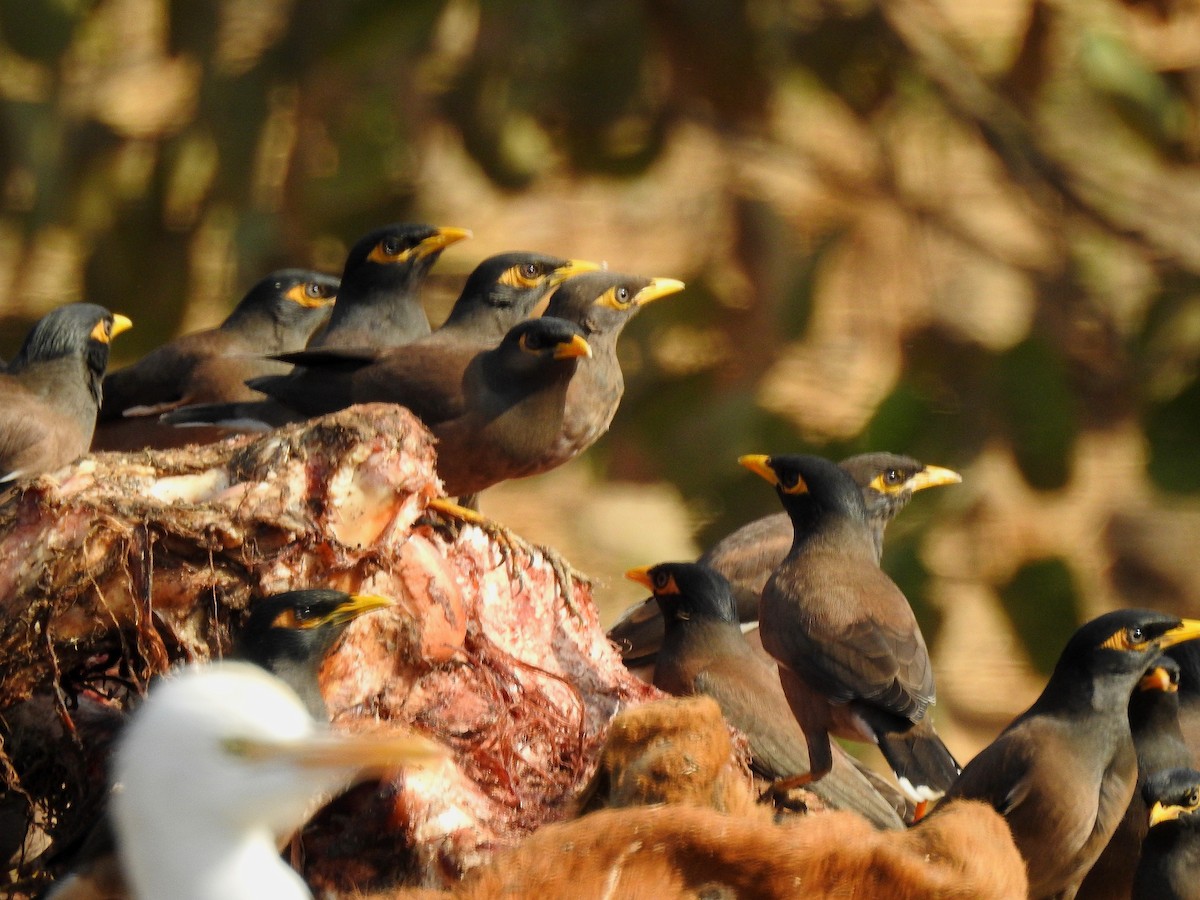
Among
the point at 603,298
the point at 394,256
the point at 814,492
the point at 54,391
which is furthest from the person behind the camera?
the point at 394,256

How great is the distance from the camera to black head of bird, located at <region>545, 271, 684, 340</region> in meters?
4.30

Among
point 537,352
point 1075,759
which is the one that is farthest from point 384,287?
point 1075,759

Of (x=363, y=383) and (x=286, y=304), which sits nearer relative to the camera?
(x=363, y=383)

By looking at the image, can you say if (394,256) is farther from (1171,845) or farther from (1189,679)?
(1171,845)

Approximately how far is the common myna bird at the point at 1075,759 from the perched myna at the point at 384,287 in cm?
190

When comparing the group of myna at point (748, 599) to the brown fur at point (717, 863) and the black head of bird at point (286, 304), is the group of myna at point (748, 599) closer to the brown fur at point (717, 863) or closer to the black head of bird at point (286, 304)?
the black head of bird at point (286, 304)

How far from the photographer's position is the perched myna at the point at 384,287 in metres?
4.48

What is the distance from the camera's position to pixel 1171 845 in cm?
305

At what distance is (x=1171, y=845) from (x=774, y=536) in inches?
66.8

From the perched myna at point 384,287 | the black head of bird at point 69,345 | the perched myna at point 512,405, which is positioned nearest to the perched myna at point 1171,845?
the perched myna at point 512,405

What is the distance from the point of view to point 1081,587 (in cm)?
627

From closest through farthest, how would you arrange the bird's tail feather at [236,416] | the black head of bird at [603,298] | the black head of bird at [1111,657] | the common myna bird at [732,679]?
the black head of bird at [1111,657] < the common myna bird at [732,679] < the bird's tail feather at [236,416] < the black head of bird at [603,298]

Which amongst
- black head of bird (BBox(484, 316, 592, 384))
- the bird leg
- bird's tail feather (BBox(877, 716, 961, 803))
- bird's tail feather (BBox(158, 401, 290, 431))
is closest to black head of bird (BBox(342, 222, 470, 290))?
bird's tail feather (BBox(158, 401, 290, 431))

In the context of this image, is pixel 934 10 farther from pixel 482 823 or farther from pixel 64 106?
pixel 482 823
